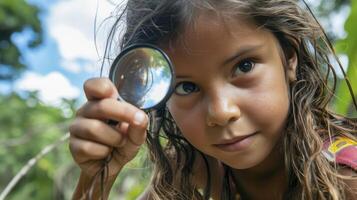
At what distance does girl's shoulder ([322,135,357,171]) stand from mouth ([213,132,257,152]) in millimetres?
175

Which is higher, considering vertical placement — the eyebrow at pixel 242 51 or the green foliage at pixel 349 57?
the eyebrow at pixel 242 51

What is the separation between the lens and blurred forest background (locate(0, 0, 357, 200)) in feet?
4.61

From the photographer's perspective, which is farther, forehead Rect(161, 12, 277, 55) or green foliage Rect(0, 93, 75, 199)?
green foliage Rect(0, 93, 75, 199)

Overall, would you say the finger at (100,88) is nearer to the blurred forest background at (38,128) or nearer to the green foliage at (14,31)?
the blurred forest background at (38,128)

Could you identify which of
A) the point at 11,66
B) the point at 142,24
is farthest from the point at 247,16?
the point at 11,66

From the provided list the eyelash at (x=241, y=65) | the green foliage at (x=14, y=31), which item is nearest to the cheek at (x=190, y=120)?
the eyelash at (x=241, y=65)

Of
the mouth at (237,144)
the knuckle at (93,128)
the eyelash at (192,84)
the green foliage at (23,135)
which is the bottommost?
the green foliage at (23,135)

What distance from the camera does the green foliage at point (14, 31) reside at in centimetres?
937

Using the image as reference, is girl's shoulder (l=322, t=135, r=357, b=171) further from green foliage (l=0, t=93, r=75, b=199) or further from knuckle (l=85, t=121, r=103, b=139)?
green foliage (l=0, t=93, r=75, b=199)

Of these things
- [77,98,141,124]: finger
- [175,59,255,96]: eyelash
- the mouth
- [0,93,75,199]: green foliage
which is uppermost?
[77,98,141,124]: finger

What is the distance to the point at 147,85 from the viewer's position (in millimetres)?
788

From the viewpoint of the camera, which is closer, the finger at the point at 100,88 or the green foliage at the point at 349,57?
the finger at the point at 100,88

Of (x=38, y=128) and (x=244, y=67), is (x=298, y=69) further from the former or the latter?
(x=38, y=128)

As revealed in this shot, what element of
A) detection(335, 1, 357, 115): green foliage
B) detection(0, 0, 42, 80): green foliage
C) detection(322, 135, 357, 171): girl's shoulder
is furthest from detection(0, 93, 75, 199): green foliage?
detection(322, 135, 357, 171): girl's shoulder
